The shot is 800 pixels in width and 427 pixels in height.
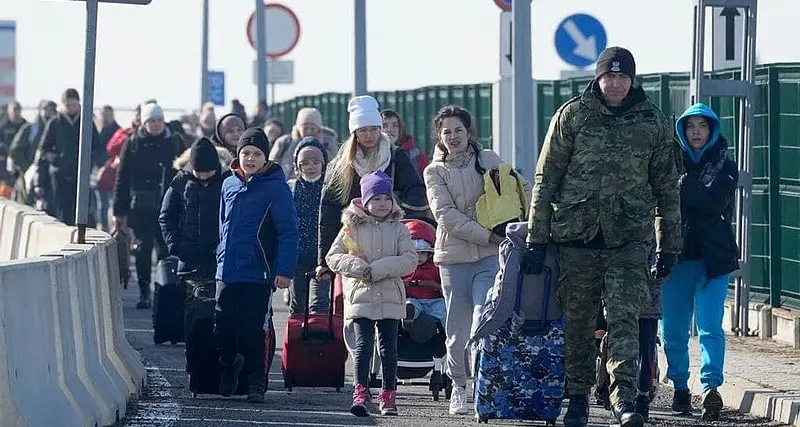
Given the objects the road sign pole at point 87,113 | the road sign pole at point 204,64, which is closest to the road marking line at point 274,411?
the road sign pole at point 87,113

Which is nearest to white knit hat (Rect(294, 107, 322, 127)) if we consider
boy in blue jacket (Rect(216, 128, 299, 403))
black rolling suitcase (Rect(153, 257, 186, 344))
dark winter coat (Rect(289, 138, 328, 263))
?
black rolling suitcase (Rect(153, 257, 186, 344))

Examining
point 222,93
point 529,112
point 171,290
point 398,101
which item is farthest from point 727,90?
point 222,93

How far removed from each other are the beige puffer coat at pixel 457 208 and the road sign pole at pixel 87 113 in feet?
8.08

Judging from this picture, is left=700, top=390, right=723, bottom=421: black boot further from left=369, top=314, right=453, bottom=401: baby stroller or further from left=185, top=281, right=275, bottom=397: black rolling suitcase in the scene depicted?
left=185, top=281, right=275, bottom=397: black rolling suitcase

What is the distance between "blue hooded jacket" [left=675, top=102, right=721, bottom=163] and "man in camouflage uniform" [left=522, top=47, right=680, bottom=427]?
3.66 ft

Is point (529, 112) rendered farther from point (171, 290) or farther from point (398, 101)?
point (398, 101)

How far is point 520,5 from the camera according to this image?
19094 mm

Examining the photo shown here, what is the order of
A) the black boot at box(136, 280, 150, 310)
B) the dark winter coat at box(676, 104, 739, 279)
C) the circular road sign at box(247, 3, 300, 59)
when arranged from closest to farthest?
the dark winter coat at box(676, 104, 739, 279) < the black boot at box(136, 280, 150, 310) < the circular road sign at box(247, 3, 300, 59)

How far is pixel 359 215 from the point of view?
13.5 m

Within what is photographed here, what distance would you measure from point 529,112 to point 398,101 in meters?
18.0

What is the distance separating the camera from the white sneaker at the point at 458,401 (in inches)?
528

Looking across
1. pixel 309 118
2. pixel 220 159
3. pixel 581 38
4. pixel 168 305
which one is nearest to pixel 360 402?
pixel 168 305

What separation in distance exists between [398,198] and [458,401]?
71.7 inches

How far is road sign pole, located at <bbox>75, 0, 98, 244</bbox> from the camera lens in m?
14.8
